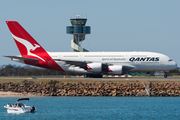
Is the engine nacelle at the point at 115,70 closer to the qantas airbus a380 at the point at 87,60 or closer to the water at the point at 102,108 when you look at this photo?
the qantas airbus a380 at the point at 87,60

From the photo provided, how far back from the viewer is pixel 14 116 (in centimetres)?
3222

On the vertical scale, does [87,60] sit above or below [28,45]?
below

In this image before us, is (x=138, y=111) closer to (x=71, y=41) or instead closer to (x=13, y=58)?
(x=13, y=58)

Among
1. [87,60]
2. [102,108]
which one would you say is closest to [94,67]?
[87,60]

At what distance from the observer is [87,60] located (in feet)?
192

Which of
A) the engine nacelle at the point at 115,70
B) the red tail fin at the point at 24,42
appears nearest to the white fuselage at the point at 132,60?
the engine nacelle at the point at 115,70

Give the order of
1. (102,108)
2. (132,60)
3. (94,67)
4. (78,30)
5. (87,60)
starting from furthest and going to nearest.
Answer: (78,30)
(87,60)
(132,60)
(94,67)
(102,108)

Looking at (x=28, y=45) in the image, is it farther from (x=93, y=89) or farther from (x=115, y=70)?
Result: (x=93, y=89)

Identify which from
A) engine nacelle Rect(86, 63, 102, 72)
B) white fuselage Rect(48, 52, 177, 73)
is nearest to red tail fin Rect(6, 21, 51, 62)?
white fuselage Rect(48, 52, 177, 73)

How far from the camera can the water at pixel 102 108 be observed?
32094mm

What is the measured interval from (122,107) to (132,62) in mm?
21043

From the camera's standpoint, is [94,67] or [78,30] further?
[78,30]

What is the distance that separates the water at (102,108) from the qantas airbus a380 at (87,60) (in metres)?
14.4

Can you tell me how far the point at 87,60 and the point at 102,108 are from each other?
23.0m
